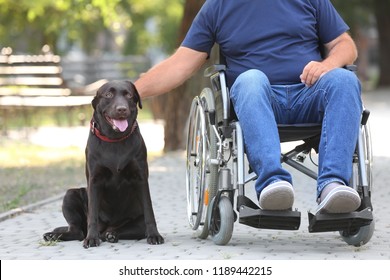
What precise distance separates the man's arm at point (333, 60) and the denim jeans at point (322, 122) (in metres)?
0.06

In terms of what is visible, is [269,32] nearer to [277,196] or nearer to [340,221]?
[277,196]

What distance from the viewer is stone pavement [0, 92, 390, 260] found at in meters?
5.62

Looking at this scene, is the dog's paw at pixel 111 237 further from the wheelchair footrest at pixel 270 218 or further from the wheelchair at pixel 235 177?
the wheelchair footrest at pixel 270 218

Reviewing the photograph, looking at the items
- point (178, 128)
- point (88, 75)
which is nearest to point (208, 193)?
point (178, 128)

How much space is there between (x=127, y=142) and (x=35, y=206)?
2560 millimetres

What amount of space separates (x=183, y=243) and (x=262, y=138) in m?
0.92

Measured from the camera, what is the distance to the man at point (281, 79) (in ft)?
18.2

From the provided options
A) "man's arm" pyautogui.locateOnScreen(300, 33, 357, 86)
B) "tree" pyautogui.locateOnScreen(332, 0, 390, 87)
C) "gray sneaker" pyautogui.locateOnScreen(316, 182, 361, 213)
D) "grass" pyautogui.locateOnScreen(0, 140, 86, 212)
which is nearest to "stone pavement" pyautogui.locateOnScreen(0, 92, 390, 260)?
"gray sneaker" pyautogui.locateOnScreen(316, 182, 361, 213)

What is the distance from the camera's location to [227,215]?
5.82 metres

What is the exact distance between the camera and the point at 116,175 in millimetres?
6023

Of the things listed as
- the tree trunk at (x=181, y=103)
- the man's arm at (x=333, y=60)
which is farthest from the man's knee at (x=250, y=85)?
the tree trunk at (x=181, y=103)

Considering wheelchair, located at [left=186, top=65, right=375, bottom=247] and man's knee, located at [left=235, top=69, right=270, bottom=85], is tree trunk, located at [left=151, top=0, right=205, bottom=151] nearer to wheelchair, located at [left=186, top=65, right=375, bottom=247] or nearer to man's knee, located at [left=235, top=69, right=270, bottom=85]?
wheelchair, located at [left=186, top=65, right=375, bottom=247]

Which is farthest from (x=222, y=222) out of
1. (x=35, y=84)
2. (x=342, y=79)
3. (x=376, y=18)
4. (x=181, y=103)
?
(x=376, y=18)

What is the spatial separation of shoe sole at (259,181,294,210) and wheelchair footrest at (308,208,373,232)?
0.18 metres
